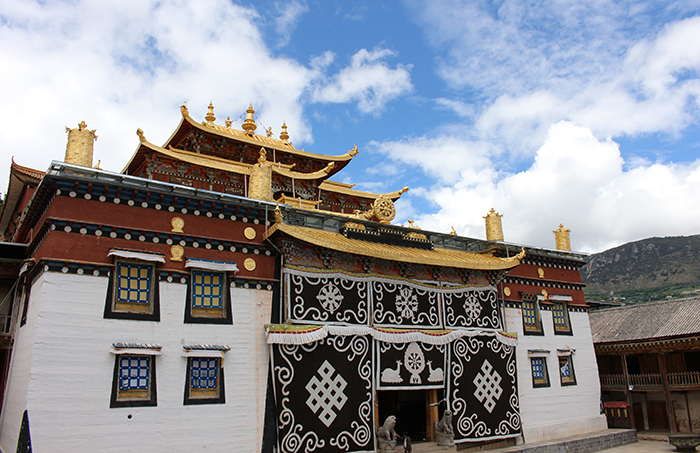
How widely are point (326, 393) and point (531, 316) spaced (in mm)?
10345

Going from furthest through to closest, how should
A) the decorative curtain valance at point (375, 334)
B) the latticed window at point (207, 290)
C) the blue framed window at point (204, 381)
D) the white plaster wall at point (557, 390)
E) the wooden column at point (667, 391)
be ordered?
the wooden column at point (667, 391) → the white plaster wall at point (557, 390) → the decorative curtain valance at point (375, 334) → the latticed window at point (207, 290) → the blue framed window at point (204, 381)

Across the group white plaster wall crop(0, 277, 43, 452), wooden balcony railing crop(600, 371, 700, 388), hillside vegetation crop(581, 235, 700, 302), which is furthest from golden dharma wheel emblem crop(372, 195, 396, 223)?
hillside vegetation crop(581, 235, 700, 302)

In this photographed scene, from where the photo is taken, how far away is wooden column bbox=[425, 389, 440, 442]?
15305 millimetres

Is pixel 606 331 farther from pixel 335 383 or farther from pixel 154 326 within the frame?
pixel 154 326

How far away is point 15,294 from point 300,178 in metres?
10.5

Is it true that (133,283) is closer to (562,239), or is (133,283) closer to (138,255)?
(138,255)

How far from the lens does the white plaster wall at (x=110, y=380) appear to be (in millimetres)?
10172

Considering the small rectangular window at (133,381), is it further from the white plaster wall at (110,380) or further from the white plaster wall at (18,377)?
the white plaster wall at (18,377)

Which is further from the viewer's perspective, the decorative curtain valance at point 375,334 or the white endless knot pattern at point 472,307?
the white endless knot pattern at point 472,307

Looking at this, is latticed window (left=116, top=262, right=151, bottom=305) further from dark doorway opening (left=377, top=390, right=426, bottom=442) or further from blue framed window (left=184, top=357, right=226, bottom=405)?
dark doorway opening (left=377, top=390, right=426, bottom=442)

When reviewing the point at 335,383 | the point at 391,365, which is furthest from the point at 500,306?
the point at 335,383

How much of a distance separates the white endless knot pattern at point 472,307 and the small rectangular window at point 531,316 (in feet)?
10.8

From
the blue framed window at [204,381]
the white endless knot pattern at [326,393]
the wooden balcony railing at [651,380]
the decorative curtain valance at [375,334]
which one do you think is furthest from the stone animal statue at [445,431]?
the wooden balcony railing at [651,380]

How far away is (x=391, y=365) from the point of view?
47.3 ft
